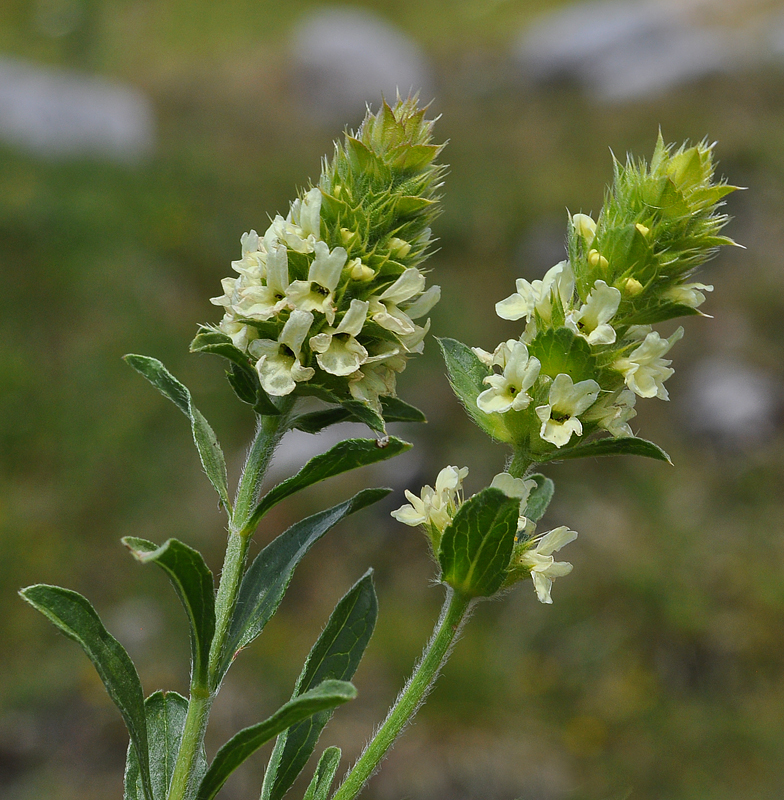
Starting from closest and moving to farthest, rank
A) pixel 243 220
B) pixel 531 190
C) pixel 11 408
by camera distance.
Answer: pixel 11 408
pixel 243 220
pixel 531 190

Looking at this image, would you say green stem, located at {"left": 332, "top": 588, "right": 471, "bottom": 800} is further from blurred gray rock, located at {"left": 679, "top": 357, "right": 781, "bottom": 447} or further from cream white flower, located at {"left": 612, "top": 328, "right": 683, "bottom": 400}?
blurred gray rock, located at {"left": 679, "top": 357, "right": 781, "bottom": 447}

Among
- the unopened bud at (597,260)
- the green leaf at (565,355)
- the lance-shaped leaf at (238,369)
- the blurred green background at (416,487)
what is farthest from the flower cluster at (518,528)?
the blurred green background at (416,487)

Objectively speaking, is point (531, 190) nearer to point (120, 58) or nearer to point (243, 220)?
point (243, 220)

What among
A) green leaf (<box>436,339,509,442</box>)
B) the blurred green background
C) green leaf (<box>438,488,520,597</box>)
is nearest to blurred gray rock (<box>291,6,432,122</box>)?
the blurred green background

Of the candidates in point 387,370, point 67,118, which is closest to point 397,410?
point 387,370

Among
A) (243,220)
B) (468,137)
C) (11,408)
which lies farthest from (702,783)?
(468,137)

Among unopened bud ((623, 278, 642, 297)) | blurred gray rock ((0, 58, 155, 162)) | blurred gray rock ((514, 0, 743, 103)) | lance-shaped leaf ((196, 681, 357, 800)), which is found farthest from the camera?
blurred gray rock ((514, 0, 743, 103))

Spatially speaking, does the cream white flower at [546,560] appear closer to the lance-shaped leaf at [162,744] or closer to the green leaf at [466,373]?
the green leaf at [466,373]
